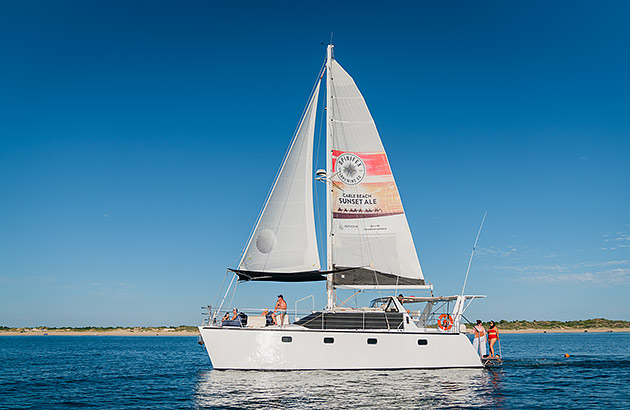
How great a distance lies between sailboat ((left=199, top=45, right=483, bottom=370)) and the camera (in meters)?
21.0

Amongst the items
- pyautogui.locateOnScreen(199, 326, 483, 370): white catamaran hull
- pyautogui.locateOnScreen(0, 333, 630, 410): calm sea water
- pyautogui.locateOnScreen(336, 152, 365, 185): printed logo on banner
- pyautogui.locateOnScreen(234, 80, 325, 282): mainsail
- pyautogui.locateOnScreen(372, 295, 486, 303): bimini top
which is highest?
pyautogui.locateOnScreen(336, 152, 365, 185): printed logo on banner

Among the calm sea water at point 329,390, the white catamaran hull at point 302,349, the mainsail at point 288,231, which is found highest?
the mainsail at point 288,231

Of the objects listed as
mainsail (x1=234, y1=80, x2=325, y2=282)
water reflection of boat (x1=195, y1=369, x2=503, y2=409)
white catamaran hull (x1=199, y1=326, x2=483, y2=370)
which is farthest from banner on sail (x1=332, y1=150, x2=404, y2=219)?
water reflection of boat (x1=195, y1=369, x2=503, y2=409)

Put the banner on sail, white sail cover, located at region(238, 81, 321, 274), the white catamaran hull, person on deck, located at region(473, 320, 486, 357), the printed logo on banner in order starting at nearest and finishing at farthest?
the white catamaran hull
white sail cover, located at region(238, 81, 321, 274)
person on deck, located at region(473, 320, 486, 357)
the banner on sail
the printed logo on banner

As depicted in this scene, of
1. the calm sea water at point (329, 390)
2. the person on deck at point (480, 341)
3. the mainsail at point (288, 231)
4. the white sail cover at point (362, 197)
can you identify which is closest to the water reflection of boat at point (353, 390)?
the calm sea water at point (329, 390)

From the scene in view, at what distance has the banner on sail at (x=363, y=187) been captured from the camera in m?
25.1

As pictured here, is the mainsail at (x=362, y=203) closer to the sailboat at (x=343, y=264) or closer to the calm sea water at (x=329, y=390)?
the sailboat at (x=343, y=264)

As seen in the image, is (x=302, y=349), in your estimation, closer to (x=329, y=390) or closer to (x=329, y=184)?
(x=329, y=390)

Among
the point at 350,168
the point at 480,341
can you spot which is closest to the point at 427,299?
the point at 480,341

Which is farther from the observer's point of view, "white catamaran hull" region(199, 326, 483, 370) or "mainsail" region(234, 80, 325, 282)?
"mainsail" region(234, 80, 325, 282)

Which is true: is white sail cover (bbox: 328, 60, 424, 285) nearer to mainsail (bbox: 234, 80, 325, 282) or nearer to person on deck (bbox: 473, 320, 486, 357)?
mainsail (bbox: 234, 80, 325, 282)

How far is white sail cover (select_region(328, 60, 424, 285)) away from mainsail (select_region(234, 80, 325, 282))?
1495mm

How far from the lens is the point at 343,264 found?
24.3 meters

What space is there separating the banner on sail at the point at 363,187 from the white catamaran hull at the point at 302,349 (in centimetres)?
614
